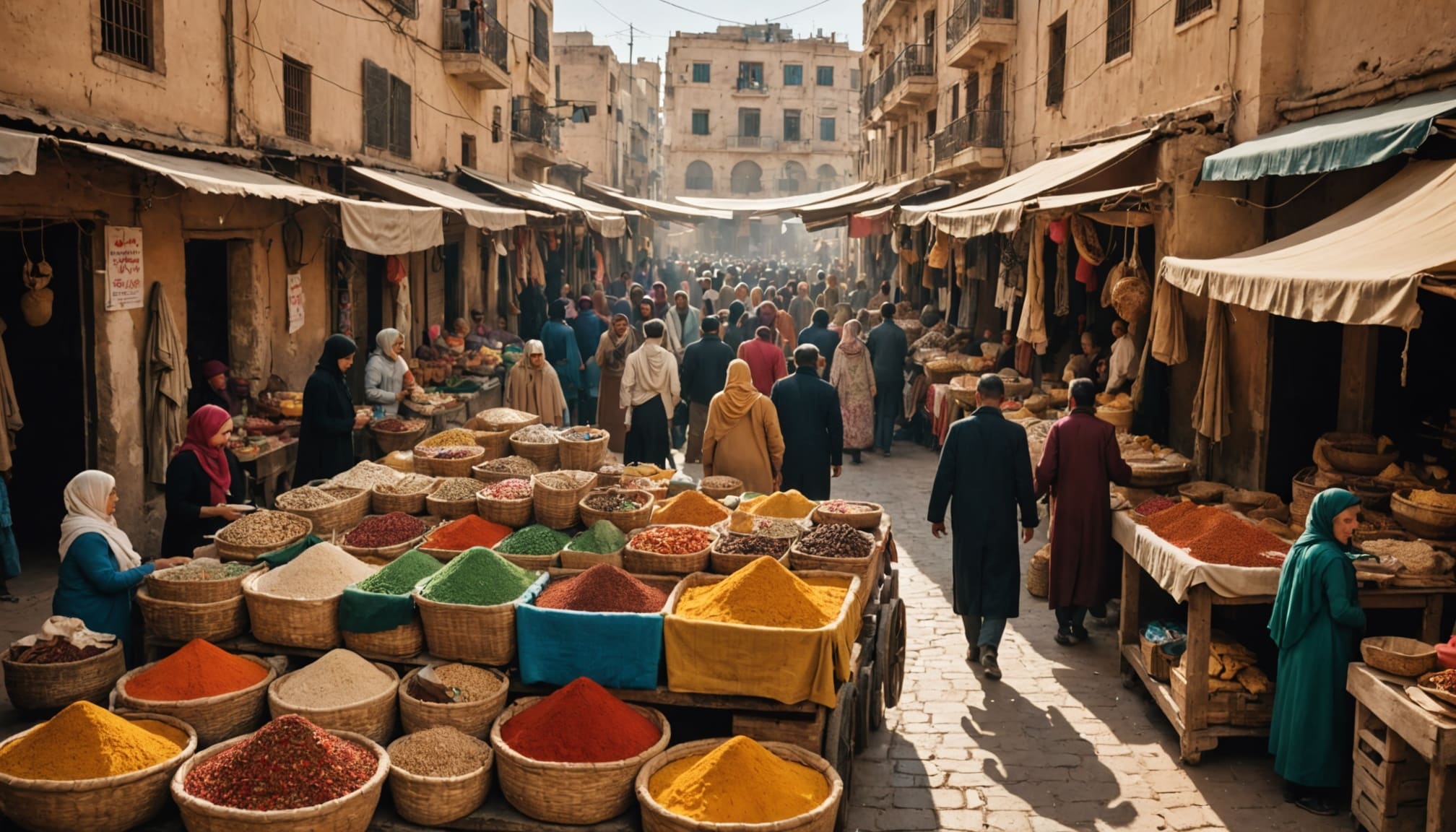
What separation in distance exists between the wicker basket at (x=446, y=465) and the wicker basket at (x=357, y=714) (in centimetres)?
297

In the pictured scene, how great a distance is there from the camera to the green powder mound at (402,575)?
530 centimetres

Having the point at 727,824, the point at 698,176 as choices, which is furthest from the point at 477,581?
the point at 698,176

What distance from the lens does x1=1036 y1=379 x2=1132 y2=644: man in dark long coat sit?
7.50 meters

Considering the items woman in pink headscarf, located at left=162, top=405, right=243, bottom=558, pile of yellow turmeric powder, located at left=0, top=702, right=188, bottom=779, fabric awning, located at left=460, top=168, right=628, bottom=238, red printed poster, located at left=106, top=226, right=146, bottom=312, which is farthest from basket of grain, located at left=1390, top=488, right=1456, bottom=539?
fabric awning, located at left=460, top=168, right=628, bottom=238

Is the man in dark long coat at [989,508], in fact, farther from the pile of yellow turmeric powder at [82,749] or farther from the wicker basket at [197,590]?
the pile of yellow turmeric powder at [82,749]

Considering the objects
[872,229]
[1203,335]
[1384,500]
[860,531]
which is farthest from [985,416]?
[872,229]

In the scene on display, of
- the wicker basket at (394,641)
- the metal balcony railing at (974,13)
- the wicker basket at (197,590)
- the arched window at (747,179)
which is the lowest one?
the wicker basket at (394,641)

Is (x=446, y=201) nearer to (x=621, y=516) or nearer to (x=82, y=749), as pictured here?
(x=621, y=516)

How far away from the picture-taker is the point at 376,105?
15.0 metres

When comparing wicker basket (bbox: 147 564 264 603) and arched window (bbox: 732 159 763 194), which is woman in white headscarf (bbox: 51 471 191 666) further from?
arched window (bbox: 732 159 763 194)

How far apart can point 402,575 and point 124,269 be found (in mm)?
4986

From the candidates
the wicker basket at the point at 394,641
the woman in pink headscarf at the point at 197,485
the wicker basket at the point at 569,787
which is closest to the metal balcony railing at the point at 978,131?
the woman in pink headscarf at the point at 197,485

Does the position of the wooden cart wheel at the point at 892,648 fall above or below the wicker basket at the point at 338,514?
below

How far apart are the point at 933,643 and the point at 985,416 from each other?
5.48ft
